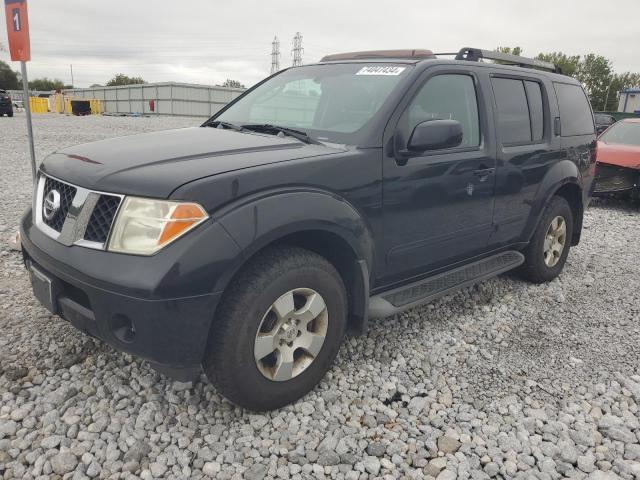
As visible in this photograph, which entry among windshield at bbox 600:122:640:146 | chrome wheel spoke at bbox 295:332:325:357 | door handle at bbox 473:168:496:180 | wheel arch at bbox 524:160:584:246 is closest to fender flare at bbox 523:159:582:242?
wheel arch at bbox 524:160:584:246

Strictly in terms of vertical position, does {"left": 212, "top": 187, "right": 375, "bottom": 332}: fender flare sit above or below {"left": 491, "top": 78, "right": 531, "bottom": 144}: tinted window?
below

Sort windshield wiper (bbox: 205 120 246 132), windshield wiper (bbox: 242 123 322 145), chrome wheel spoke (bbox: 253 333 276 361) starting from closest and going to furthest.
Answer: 1. chrome wheel spoke (bbox: 253 333 276 361)
2. windshield wiper (bbox: 242 123 322 145)
3. windshield wiper (bbox: 205 120 246 132)

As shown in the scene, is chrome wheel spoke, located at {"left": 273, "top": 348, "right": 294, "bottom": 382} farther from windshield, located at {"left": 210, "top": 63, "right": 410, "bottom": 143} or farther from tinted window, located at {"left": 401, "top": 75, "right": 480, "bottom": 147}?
tinted window, located at {"left": 401, "top": 75, "right": 480, "bottom": 147}

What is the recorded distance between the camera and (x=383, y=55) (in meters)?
3.88

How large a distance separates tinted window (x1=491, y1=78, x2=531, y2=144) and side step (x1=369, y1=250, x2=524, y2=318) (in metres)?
0.92

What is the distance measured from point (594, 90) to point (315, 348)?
93.9 meters

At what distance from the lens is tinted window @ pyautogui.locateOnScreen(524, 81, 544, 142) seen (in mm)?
4160

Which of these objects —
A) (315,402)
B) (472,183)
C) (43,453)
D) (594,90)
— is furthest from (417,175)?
(594,90)

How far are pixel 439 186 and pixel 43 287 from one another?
229 centimetres

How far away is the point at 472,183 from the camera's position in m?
3.48

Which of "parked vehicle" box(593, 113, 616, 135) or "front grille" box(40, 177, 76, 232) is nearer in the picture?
"front grille" box(40, 177, 76, 232)

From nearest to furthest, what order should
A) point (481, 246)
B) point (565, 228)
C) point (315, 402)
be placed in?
point (315, 402) → point (481, 246) → point (565, 228)

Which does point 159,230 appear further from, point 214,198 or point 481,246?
point 481,246

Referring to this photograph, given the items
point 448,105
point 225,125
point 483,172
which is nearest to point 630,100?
point 483,172
